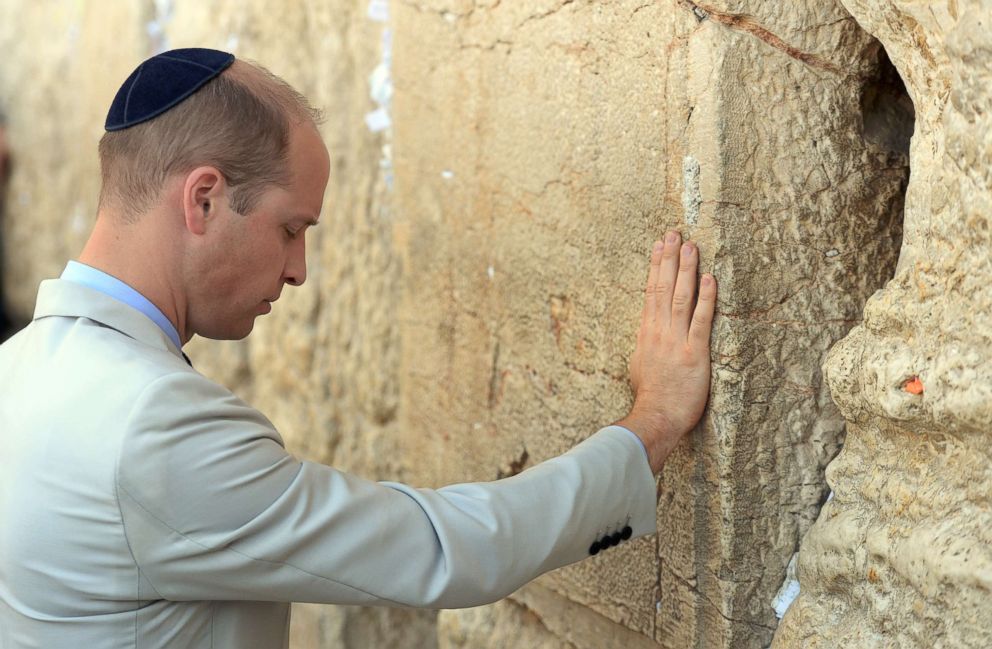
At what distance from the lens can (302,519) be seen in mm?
1251

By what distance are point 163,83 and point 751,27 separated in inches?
29.7

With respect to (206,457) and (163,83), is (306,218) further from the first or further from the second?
(206,457)

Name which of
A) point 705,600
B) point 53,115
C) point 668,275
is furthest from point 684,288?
point 53,115

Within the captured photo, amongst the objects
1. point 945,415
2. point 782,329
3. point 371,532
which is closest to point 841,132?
point 782,329

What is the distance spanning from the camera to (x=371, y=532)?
1283mm

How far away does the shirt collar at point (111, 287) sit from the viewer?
4.48ft

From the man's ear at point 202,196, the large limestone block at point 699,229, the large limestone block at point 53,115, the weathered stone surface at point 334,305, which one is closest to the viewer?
the man's ear at point 202,196

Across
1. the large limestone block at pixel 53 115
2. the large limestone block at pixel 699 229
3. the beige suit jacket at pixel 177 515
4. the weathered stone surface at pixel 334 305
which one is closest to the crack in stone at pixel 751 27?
the large limestone block at pixel 699 229

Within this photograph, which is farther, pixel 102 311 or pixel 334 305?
pixel 334 305

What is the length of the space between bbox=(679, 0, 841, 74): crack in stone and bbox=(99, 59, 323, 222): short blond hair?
55cm

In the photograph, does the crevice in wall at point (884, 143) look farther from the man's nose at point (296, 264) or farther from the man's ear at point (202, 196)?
the man's ear at point (202, 196)

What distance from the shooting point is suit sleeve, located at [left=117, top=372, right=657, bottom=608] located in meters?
1.21

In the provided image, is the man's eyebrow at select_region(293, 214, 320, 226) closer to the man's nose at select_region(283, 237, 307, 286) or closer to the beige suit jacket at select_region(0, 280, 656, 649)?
the man's nose at select_region(283, 237, 307, 286)

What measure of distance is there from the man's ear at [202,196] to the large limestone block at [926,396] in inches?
31.7
